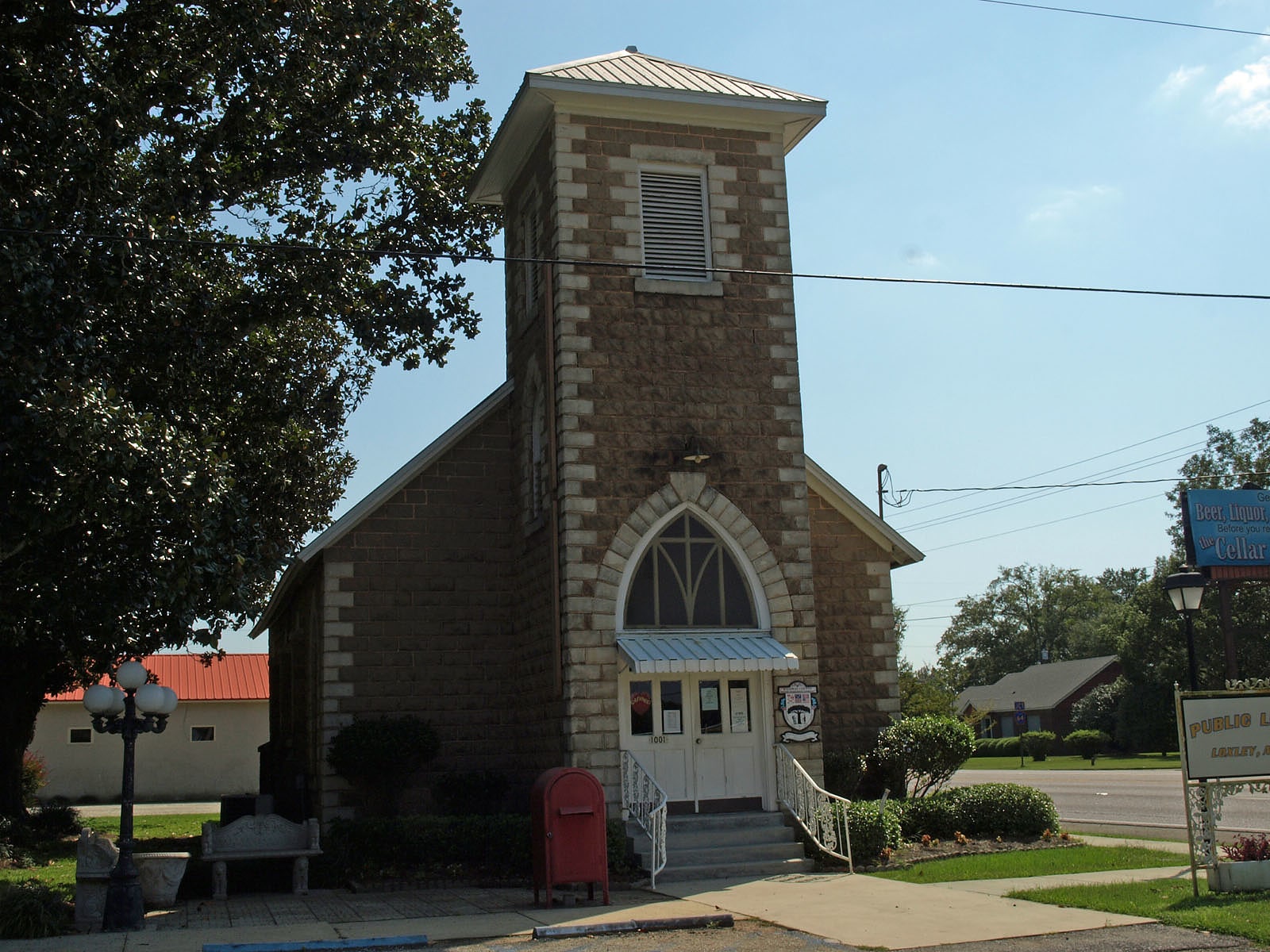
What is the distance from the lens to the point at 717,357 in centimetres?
1720


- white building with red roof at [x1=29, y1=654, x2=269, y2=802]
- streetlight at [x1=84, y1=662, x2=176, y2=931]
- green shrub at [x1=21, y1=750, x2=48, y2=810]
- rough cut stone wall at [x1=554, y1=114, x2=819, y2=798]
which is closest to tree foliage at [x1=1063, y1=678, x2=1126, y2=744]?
white building with red roof at [x1=29, y1=654, x2=269, y2=802]

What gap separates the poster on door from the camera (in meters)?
16.4

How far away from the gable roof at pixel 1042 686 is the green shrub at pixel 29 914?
185 ft

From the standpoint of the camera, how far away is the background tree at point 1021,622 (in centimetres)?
9694

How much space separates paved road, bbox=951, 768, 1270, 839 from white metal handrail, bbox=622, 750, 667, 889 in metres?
8.26

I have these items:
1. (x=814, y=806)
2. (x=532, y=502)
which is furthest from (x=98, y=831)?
(x=814, y=806)

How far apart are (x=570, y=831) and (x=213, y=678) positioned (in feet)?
119

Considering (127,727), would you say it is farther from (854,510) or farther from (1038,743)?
(1038,743)

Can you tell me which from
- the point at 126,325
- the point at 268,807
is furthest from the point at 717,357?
the point at 268,807

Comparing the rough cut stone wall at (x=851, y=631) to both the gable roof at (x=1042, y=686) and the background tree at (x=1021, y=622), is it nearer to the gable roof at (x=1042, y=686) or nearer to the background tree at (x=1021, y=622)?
the gable roof at (x=1042, y=686)

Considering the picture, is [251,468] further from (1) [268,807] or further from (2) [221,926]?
(2) [221,926]

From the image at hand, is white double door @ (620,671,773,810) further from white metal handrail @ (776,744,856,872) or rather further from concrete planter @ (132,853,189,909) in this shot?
concrete planter @ (132,853,189,909)

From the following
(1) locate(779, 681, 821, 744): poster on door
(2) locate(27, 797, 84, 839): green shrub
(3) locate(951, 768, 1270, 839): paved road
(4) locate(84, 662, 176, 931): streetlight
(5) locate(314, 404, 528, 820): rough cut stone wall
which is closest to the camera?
(4) locate(84, 662, 176, 931): streetlight

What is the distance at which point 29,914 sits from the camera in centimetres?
1152
